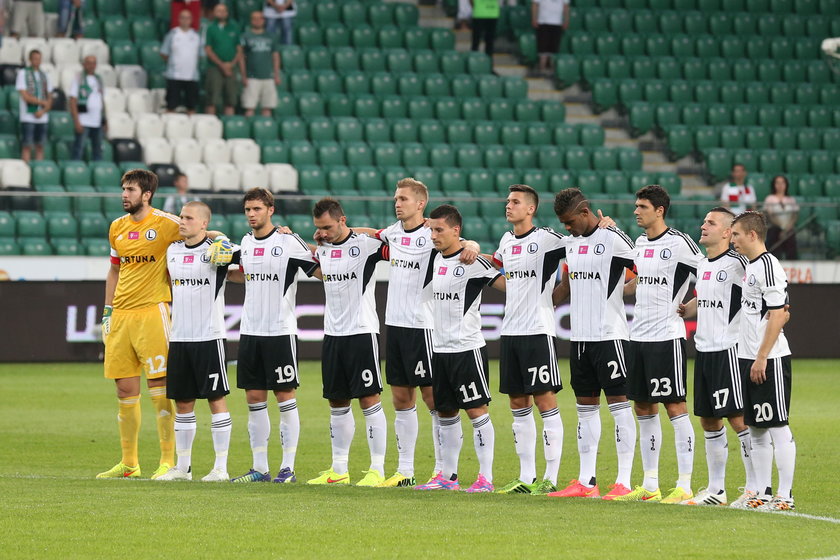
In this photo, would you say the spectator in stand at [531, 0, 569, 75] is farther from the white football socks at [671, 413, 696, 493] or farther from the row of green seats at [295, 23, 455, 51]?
the white football socks at [671, 413, 696, 493]

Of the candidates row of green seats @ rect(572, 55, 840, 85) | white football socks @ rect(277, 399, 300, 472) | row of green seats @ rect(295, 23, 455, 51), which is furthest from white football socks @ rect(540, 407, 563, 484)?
row of green seats @ rect(572, 55, 840, 85)

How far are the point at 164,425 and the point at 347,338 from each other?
5.64 feet

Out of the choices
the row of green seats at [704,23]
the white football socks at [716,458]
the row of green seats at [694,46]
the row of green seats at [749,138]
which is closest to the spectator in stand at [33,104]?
the row of green seats at [694,46]

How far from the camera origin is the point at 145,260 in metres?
11.1

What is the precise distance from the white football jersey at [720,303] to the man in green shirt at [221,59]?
636 inches

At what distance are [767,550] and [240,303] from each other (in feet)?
45.7

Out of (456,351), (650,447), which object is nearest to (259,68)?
(456,351)

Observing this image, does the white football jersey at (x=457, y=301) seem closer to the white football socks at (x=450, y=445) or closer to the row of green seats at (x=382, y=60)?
the white football socks at (x=450, y=445)

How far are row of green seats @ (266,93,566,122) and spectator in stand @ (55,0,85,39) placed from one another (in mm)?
3928

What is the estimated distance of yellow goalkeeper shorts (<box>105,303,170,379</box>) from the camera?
36.1 feet

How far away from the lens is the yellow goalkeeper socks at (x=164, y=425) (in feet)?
36.1

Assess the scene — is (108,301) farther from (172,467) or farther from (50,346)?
(50,346)

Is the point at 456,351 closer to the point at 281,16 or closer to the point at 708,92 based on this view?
the point at 281,16

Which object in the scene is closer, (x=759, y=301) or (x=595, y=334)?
(x=759, y=301)
